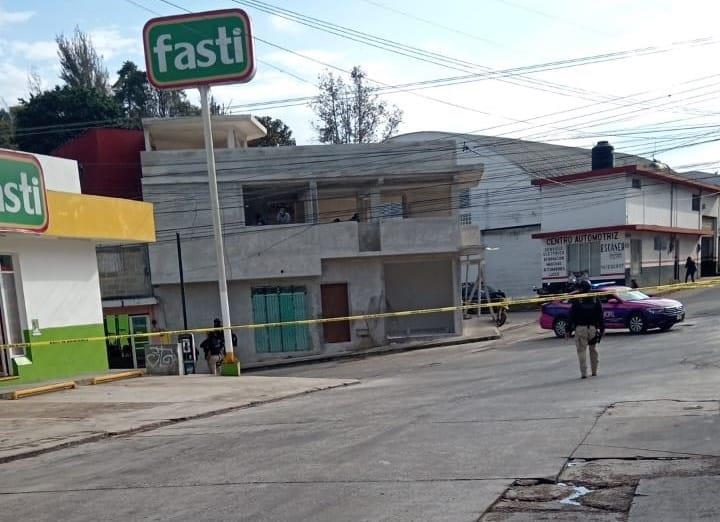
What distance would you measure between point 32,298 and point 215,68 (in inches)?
269

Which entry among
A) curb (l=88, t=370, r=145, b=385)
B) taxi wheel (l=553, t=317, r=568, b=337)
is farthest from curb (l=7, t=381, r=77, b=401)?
taxi wheel (l=553, t=317, r=568, b=337)

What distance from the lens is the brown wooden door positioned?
25.1 m

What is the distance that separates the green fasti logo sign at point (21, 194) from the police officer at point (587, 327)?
10.1 m

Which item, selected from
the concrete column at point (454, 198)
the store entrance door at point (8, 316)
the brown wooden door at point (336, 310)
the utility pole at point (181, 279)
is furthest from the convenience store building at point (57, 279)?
the concrete column at point (454, 198)

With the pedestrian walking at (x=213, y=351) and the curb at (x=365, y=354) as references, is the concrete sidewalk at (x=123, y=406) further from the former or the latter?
the curb at (x=365, y=354)

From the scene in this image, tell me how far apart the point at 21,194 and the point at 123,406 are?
13.8ft

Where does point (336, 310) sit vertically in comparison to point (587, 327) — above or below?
below

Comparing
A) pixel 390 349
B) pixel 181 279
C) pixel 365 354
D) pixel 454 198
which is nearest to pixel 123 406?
pixel 181 279

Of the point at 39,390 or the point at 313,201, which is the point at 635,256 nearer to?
the point at 313,201

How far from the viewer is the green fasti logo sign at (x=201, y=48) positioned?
14.8 metres

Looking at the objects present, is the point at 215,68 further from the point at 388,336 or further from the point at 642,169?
the point at 642,169

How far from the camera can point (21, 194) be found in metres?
10.9

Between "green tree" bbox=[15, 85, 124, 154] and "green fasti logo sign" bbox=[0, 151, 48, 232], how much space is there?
34612mm

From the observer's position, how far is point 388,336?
84.8 ft
